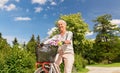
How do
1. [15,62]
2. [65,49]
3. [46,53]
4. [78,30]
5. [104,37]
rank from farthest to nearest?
1. [104,37]
2. [78,30]
3. [15,62]
4. [65,49]
5. [46,53]

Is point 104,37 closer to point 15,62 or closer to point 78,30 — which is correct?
point 78,30

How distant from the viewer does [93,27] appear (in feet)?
231

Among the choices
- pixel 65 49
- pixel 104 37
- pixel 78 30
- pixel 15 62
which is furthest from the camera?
pixel 104 37

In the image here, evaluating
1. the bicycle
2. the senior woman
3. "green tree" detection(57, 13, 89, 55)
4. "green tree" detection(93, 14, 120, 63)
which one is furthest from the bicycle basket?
"green tree" detection(93, 14, 120, 63)

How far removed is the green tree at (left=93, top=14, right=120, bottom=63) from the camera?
67.9 meters

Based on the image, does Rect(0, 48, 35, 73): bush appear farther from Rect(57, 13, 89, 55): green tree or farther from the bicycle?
Rect(57, 13, 89, 55): green tree

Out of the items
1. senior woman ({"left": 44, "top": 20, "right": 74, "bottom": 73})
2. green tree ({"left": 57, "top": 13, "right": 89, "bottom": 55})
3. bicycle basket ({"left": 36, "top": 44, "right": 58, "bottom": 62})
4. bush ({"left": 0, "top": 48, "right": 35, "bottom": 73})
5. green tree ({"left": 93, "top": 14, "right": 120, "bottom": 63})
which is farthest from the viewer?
green tree ({"left": 93, "top": 14, "right": 120, "bottom": 63})

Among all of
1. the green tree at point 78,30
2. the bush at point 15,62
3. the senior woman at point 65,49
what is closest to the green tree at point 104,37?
the green tree at point 78,30

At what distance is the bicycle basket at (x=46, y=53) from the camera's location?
6329mm

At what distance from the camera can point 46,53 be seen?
20.8 ft

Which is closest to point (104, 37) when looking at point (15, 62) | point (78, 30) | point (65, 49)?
point (78, 30)

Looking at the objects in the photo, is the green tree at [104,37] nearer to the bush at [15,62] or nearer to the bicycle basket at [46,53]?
the bush at [15,62]

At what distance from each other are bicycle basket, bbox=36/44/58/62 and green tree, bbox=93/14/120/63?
61292 mm

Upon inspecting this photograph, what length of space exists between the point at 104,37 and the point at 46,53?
63470 millimetres
